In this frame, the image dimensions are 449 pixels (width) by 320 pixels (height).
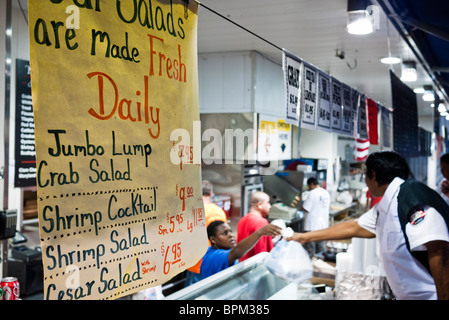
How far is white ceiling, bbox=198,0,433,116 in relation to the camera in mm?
4117

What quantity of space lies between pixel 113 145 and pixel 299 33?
170 inches

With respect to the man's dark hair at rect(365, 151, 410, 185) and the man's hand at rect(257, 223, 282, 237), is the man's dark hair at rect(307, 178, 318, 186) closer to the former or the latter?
the man's hand at rect(257, 223, 282, 237)

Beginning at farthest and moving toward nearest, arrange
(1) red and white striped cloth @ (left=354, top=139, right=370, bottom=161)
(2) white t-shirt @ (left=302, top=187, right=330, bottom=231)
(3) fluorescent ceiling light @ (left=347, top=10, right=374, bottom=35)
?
(1) red and white striped cloth @ (left=354, top=139, right=370, bottom=161), (2) white t-shirt @ (left=302, top=187, right=330, bottom=231), (3) fluorescent ceiling light @ (left=347, top=10, right=374, bottom=35)

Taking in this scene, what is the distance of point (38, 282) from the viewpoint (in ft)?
17.6

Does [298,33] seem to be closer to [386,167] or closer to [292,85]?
[292,85]

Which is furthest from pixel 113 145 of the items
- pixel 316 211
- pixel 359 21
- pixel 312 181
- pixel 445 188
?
pixel 312 181

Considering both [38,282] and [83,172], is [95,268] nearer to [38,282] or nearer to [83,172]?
[83,172]

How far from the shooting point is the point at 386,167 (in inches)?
115

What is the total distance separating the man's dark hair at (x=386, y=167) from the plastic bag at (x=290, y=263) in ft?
2.71

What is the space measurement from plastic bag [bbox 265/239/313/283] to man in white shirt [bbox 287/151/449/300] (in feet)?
0.30

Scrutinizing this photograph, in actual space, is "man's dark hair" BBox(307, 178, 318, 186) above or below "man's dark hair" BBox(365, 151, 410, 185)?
below

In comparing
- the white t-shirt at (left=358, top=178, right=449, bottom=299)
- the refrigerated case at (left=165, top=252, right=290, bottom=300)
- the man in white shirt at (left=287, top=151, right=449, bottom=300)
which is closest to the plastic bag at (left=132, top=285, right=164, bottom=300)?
the refrigerated case at (left=165, top=252, right=290, bottom=300)

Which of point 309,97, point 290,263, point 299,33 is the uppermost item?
point 299,33
